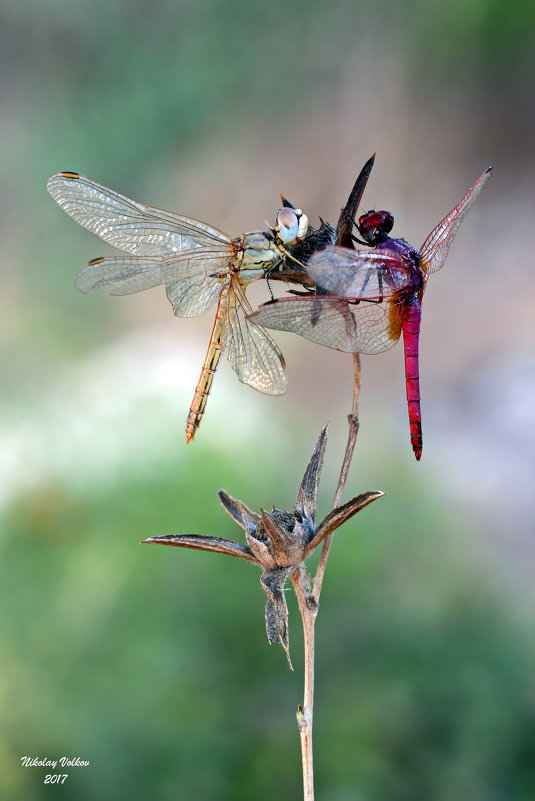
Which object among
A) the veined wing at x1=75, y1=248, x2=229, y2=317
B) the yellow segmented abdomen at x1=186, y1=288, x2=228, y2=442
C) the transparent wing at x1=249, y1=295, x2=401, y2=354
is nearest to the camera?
the transparent wing at x1=249, y1=295, x2=401, y2=354

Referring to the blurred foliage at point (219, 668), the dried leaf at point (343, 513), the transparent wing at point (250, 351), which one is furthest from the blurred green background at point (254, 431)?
the dried leaf at point (343, 513)

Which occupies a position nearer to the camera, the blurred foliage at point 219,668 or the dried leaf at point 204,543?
the dried leaf at point 204,543

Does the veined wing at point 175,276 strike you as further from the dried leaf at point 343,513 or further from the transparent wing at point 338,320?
the dried leaf at point 343,513

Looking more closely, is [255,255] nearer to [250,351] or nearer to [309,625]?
[250,351]

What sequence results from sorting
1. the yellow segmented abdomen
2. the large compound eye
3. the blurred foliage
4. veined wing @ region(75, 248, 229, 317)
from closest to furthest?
the large compound eye → the yellow segmented abdomen → veined wing @ region(75, 248, 229, 317) → the blurred foliage

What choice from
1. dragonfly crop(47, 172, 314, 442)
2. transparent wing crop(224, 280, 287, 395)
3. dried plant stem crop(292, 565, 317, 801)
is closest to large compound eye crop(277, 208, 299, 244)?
dragonfly crop(47, 172, 314, 442)

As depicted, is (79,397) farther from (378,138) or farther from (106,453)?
(378,138)

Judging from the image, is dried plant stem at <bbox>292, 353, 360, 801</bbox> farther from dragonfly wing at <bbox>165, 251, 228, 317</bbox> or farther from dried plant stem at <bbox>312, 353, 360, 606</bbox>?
dragonfly wing at <bbox>165, 251, 228, 317</bbox>
